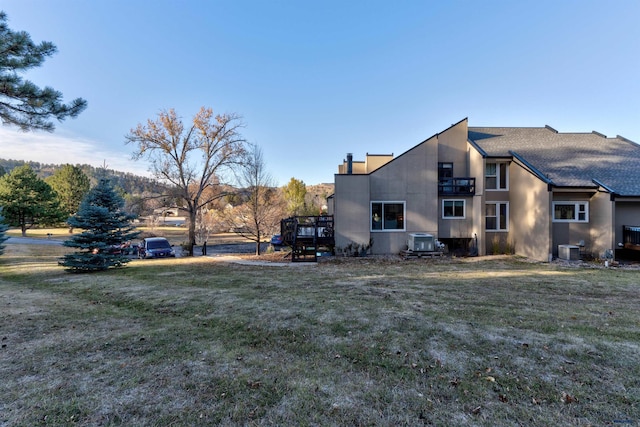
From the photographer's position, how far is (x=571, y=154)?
1634 cm

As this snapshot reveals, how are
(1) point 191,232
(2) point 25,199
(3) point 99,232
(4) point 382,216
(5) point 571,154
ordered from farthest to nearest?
(2) point 25,199
(1) point 191,232
(5) point 571,154
(4) point 382,216
(3) point 99,232

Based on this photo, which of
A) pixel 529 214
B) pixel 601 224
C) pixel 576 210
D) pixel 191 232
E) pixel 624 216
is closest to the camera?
pixel 601 224

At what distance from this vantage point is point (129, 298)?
279 inches

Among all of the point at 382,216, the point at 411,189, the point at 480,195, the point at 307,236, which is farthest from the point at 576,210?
the point at 307,236

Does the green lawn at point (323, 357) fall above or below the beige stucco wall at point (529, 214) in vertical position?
below

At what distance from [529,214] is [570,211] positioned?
6.44ft

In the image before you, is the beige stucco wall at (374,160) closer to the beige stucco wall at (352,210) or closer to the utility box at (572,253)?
the beige stucco wall at (352,210)

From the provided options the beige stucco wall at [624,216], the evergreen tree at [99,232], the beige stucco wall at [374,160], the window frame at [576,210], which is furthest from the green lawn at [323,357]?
the beige stucco wall at [374,160]

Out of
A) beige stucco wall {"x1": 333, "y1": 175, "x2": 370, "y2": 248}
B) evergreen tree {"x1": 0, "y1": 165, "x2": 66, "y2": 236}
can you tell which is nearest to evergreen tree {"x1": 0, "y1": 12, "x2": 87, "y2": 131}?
beige stucco wall {"x1": 333, "y1": 175, "x2": 370, "y2": 248}

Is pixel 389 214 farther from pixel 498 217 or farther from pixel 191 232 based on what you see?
pixel 191 232

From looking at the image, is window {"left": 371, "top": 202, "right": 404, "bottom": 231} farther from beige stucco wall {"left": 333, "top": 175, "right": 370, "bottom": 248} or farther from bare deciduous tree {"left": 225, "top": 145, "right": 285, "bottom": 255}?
bare deciduous tree {"left": 225, "top": 145, "right": 285, "bottom": 255}

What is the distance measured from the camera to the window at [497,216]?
51.9 ft

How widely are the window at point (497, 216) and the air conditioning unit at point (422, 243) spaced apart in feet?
12.4

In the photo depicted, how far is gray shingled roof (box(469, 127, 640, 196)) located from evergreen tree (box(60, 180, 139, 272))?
65.9 ft
